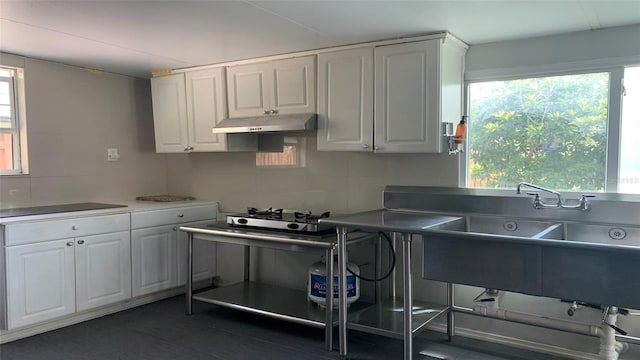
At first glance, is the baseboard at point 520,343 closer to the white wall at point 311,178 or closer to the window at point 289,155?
the white wall at point 311,178

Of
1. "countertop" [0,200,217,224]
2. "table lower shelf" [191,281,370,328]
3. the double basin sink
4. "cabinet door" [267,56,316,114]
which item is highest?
"cabinet door" [267,56,316,114]

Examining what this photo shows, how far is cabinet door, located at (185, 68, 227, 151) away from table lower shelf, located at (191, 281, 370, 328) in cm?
116

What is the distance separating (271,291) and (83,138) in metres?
2.06

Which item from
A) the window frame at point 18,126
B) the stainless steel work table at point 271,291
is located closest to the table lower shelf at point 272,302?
the stainless steel work table at point 271,291

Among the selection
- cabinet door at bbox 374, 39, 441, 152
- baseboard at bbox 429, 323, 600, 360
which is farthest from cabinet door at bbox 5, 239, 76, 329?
baseboard at bbox 429, 323, 600, 360

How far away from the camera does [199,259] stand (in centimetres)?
414

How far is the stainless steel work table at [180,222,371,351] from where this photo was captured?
2896 millimetres

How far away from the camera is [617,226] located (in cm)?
252

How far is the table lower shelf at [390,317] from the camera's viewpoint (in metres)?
2.73

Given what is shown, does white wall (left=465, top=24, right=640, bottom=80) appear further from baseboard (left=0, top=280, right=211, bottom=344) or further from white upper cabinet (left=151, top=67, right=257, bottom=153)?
baseboard (left=0, top=280, right=211, bottom=344)

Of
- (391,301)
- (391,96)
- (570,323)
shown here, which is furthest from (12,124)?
(570,323)

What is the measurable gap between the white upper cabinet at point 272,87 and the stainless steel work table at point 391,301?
3.34 feet

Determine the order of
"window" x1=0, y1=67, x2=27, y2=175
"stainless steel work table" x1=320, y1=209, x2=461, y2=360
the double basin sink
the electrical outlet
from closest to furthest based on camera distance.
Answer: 1. the double basin sink
2. "stainless steel work table" x1=320, y1=209, x2=461, y2=360
3. "window" x1=0, y1=67, x2=27, y2=175
4. the electrical outlet

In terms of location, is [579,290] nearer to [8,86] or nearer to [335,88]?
[335,88]
